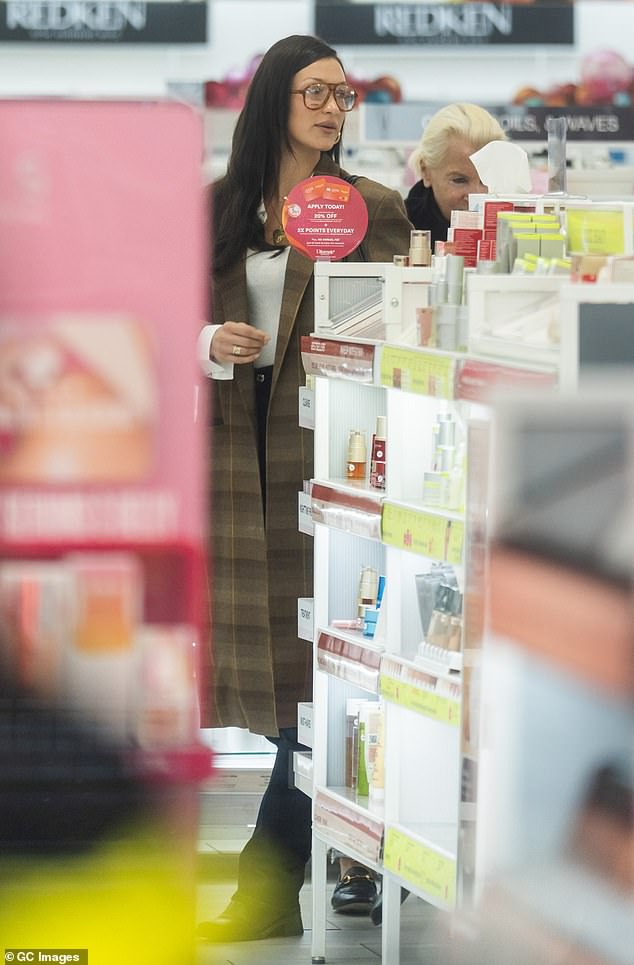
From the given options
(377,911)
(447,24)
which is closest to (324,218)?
(377,911)

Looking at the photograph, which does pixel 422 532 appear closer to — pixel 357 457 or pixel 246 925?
pixel 357 457

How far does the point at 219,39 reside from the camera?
1609 centimetres

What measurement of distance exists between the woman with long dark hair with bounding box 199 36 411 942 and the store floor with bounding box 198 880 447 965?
0.20 feet

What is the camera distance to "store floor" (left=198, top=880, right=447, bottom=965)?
3457 millimetres

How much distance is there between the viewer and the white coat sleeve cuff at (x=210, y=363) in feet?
11.6

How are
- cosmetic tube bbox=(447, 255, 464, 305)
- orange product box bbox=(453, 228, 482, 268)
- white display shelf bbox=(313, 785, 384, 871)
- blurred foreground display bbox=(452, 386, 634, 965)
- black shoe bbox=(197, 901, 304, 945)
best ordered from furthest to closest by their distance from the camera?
black shoe bbox=(197, 901, 304, 945) < orange product box bbox=(453, 228, 482, 268) < white display shelf bbox=(313, 785, 384, 871) < cosmetic tube bbox=(447, 255, 464, 305) < blurred foreground display bbox=(452, 386, 634, 965)

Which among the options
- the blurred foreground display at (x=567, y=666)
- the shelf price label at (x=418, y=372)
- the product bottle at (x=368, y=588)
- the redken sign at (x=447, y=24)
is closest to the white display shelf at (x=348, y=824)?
the product bottle at (x=368, y=588)

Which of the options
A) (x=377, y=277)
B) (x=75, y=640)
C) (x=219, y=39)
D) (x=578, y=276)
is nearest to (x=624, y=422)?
(x=75, y=640)

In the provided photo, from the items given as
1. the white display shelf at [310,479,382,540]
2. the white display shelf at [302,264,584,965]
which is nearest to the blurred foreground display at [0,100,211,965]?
the white display shelf at [302,264,584,965]

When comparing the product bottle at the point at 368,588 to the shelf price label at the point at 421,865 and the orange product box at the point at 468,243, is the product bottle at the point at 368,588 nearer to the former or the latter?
the shelf price label at the point at 421,865

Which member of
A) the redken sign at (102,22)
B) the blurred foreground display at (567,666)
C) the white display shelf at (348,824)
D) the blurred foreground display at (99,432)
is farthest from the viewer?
the redken sign at (102,22)

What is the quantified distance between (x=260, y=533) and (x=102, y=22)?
526 inches

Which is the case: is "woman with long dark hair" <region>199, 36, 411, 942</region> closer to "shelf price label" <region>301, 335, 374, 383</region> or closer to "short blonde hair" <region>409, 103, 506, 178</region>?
"shelf price label" <region>301, 335, 374, 383</region>

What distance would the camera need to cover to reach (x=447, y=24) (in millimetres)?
15969
